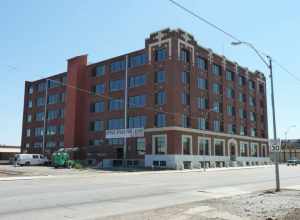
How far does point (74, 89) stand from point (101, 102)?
26.2ft

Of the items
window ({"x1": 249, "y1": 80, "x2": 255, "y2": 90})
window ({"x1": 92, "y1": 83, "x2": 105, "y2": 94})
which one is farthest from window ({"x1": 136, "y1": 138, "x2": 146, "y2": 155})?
window ({"x1": 249, "y1": 80, "x2": 255, "y2": 90})

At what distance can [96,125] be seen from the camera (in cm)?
6556

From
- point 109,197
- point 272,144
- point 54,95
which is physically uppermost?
point 54,95

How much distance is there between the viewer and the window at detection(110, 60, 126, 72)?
62.7m

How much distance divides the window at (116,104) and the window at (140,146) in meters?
7.58

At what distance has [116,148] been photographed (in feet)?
198

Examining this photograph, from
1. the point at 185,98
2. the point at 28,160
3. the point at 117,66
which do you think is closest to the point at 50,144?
the point at 28,160

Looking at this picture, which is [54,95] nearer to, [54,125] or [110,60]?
[54,125]

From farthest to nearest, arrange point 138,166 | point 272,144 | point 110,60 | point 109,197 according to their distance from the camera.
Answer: point 110,60 → point 138,166 → point 272,144 → point 109,197

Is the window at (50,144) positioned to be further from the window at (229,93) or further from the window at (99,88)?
the window at (229,93)

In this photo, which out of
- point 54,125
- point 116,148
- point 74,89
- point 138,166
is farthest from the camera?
point 54,125

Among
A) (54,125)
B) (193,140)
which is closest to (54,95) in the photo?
(54,125)

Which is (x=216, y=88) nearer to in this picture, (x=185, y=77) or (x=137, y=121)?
(x=185, y=77)

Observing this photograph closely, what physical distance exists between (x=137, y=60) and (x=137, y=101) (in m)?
7.55
